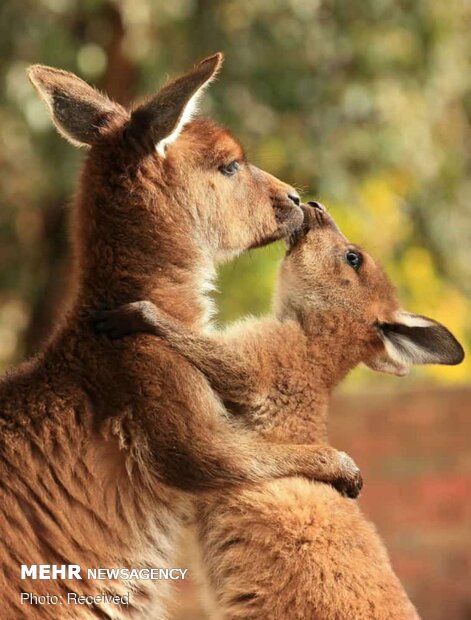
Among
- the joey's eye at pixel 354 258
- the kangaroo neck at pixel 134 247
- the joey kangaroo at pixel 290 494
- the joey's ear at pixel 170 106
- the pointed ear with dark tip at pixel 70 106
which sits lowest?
the joey kangaroo at pixel 290 494

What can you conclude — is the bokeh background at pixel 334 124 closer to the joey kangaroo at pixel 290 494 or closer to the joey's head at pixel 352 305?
the joey's head at pixel 352 305

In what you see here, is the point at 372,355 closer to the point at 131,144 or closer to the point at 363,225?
the point at 131,144

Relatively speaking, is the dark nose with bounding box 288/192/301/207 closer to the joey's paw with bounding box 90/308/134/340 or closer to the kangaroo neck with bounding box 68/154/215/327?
the kangaroo neck with bounding box 68/154/215/327

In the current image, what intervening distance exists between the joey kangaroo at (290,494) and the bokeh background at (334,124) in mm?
3950

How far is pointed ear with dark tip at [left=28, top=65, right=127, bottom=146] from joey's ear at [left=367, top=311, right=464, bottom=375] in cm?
148

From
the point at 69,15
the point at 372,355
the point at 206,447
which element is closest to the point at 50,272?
the point at 69,15

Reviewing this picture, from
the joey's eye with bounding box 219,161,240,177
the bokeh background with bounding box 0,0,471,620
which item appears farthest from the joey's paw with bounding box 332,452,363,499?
the bokeh background with bounding box 0,0,471,620

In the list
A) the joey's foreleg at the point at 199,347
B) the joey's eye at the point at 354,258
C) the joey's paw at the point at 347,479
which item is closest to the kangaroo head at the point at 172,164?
the joey's foreleg at the point at 199,347

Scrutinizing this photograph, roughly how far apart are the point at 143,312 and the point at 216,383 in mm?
408

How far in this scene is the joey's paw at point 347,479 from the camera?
4914 mm

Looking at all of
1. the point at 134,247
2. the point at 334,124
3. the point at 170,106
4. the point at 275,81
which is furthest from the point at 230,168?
the point at 334,124

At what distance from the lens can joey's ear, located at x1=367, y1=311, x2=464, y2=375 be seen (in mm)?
5465

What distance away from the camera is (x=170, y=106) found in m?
4.86

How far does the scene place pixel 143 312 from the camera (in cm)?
466
